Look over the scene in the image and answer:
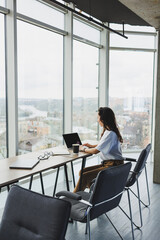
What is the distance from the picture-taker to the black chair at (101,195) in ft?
6.93

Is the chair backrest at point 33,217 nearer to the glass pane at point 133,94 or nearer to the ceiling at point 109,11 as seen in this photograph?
the ceiling at point 109,11

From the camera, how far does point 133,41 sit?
6.34 m

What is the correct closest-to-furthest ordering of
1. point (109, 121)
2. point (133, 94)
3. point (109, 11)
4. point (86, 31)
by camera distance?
point (109, 121) → point (109, 11) → point (86, 31) → point (133, 94)

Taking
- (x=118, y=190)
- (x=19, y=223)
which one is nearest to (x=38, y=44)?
(x=118, y=190)

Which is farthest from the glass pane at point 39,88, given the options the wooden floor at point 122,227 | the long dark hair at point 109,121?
the wooden floor at point 122,227

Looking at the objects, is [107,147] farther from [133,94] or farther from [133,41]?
[133,41]

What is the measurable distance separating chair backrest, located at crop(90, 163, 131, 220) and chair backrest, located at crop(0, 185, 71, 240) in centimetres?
62

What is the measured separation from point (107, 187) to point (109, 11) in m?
3.98

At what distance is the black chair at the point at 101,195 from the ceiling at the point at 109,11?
3188 mm

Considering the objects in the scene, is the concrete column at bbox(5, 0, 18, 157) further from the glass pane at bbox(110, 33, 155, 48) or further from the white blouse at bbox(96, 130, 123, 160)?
the glass pane at bbox(110, 33, 155, 48)

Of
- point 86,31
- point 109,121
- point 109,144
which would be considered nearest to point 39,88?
point 109,121

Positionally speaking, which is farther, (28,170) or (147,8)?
(147,8)

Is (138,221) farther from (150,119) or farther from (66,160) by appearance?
(150,119)

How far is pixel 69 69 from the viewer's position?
15.9 feet
